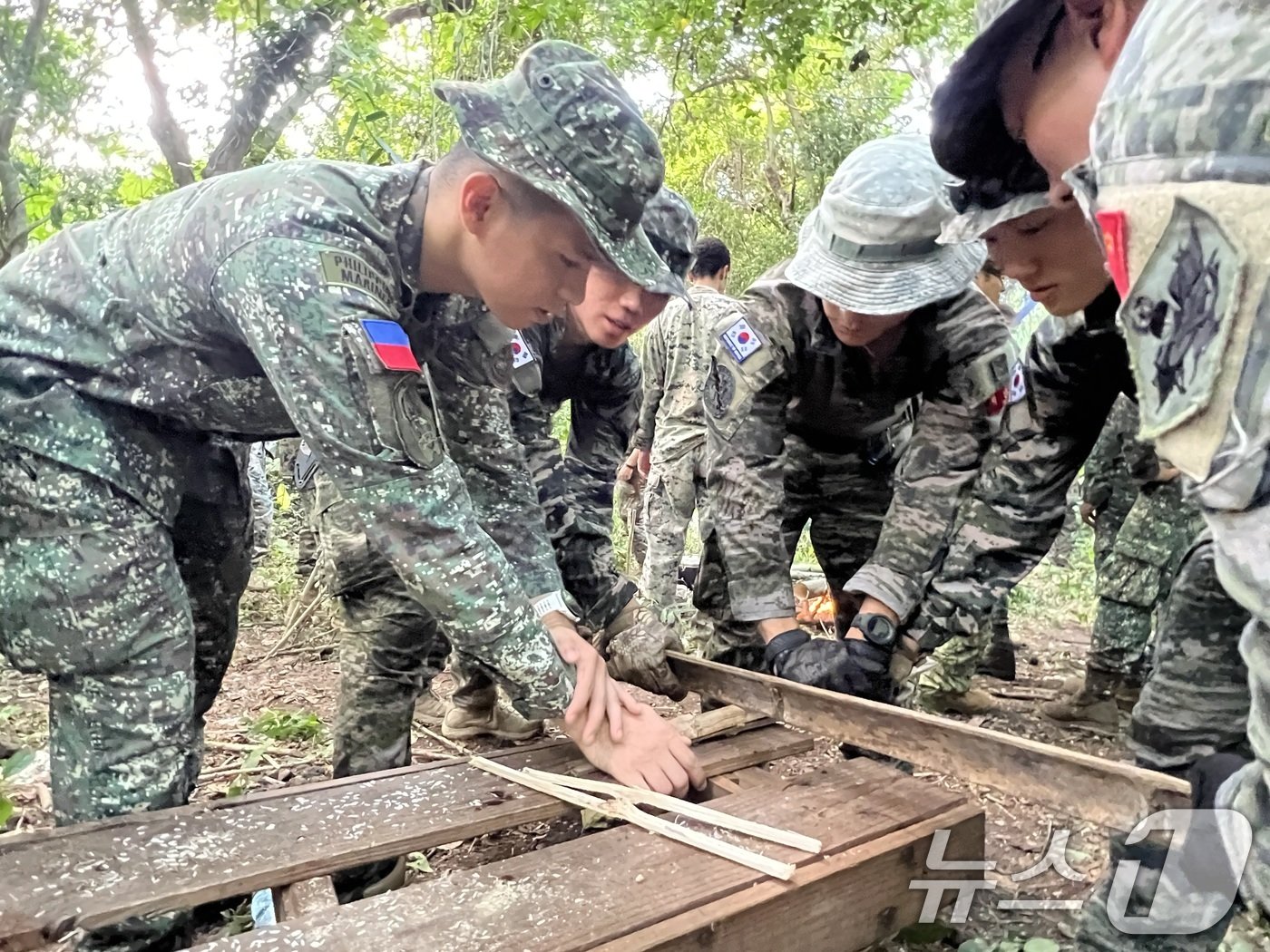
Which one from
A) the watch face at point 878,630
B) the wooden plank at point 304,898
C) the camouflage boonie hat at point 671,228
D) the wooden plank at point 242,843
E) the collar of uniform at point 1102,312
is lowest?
the wooden plank at point 304,898

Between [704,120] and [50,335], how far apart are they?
656 centimetres

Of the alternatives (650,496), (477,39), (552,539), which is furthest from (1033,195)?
(650,496)

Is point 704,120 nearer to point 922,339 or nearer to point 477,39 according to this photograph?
point 477,39

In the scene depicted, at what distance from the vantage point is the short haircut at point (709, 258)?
5805 millimetres

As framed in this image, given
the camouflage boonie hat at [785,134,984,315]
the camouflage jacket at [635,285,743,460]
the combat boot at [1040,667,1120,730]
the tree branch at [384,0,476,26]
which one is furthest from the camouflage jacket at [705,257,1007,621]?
the tree branch at [384,0,476,26]

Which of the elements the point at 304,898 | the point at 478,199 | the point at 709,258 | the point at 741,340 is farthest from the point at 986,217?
the point at 709,258

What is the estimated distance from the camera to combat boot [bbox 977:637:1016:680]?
4625 millimetres

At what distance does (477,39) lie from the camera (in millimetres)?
4359

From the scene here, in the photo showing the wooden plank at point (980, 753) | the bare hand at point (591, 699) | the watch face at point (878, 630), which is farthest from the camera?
the watch face at point (878, 630)

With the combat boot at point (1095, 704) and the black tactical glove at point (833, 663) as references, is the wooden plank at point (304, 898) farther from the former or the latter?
the combat boot at point (1095, 704)

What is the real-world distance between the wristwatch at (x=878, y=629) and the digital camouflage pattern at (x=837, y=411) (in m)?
0.08

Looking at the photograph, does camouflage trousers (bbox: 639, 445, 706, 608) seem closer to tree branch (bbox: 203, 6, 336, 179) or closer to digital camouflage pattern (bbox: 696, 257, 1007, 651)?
digital camouflage pattern (bbox: 696, 257, 1007, 651)

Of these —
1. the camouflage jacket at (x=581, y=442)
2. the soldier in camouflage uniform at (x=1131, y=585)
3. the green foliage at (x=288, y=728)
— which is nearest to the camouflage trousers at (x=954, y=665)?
the soldier in camouflage uniform at (x=1131, y=585)

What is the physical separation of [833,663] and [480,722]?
1737 millimetres
